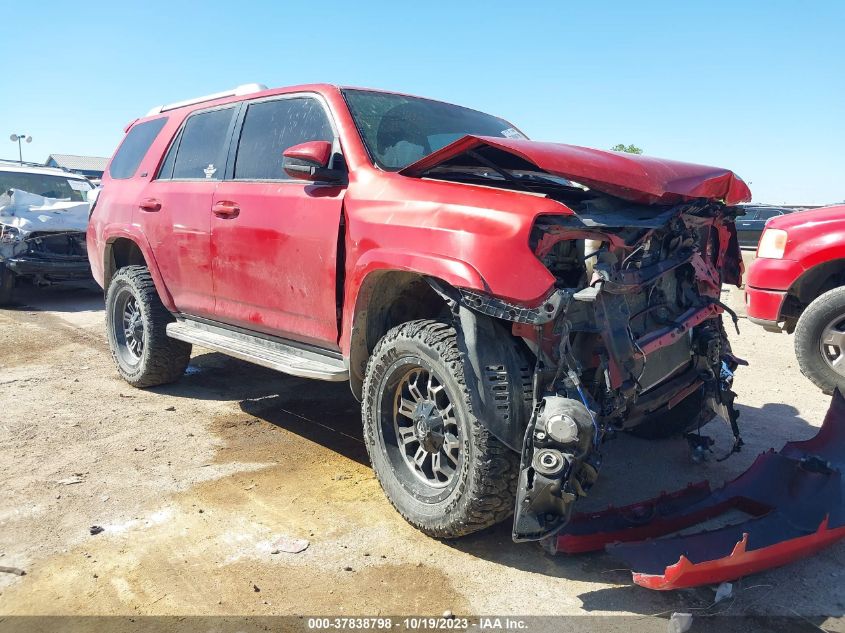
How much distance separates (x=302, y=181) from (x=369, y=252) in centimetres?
Result: 89

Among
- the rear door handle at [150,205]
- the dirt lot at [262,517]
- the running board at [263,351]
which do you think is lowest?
the dirt lot at [262,517]

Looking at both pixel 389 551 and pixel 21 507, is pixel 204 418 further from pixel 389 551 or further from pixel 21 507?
pixel 389 551

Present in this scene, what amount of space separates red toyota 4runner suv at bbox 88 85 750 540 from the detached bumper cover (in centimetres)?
38

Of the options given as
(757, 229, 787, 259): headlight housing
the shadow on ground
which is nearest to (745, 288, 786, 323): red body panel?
(757, 229, 787, 259): headlight housing

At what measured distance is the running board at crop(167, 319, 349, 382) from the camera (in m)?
3.54

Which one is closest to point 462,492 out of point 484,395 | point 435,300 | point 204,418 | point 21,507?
point 484,395

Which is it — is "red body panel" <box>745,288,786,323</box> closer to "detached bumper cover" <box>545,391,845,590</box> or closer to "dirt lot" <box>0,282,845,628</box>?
"dirt lot" <box>0,282,845,628</box>

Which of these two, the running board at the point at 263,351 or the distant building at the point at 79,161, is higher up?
the running board at the point at 263,351

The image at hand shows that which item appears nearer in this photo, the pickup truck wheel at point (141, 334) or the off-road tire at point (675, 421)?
the off-road tire at point (675, 421)

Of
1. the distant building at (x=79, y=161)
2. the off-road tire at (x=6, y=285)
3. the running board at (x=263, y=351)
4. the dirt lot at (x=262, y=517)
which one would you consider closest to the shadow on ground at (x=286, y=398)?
the dirt lot at (x=262, y=517)

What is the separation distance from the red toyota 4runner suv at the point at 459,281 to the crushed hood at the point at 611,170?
1 centimetres

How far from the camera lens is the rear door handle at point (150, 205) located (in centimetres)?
485

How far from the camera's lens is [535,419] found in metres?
2.54

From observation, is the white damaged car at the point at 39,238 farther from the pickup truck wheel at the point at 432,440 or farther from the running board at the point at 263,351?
the pickup truck wheel at the point at 432,440
